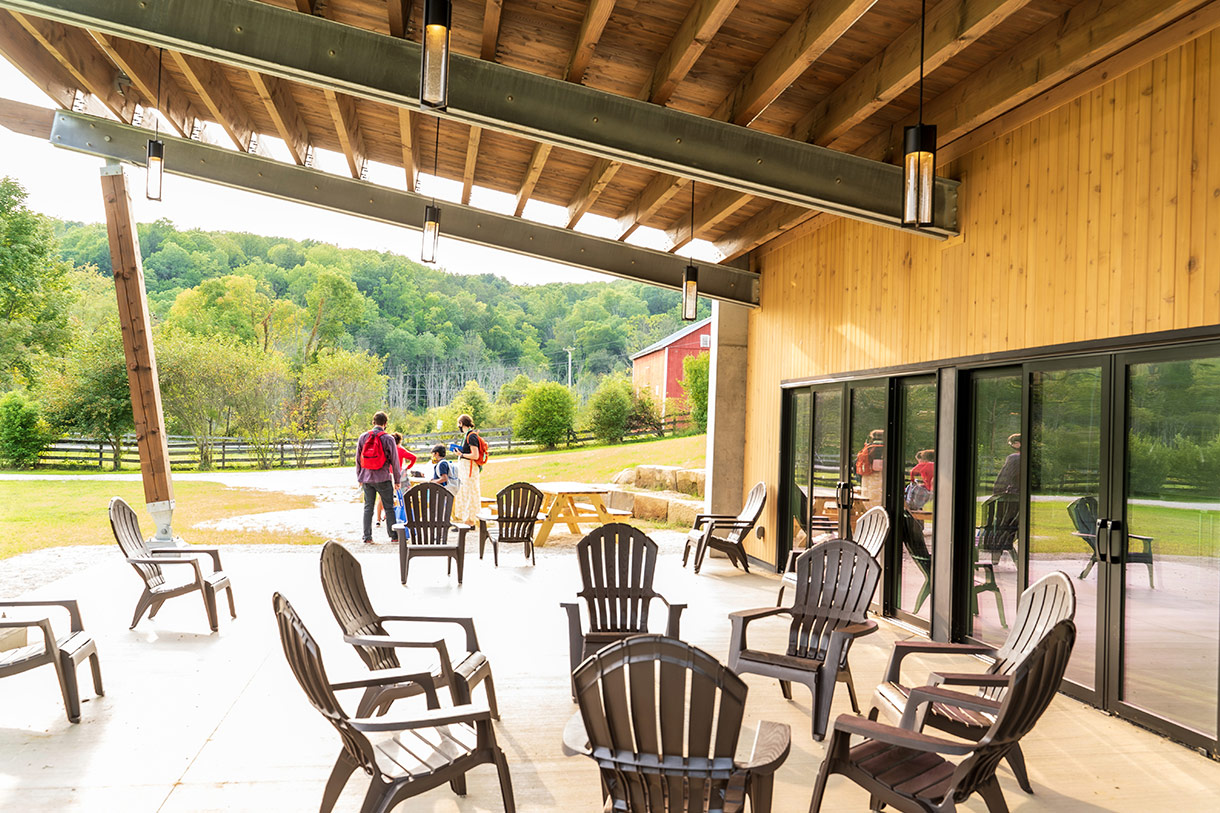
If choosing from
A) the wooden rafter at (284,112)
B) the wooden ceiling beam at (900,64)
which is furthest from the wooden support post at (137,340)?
the wooden ceiling beam at (900,64)

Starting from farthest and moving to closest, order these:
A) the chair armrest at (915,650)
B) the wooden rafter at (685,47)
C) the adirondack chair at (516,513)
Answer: the adirondack chair at (516,513)
the wooden rafter at (685,47)
the chair armrest at (915,650)

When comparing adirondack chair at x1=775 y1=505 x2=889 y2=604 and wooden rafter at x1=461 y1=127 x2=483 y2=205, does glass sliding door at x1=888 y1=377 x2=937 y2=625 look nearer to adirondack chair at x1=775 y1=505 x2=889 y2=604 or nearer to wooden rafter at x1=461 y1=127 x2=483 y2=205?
adirondack chair at x1=775 y1=505 x2=889 y2=604

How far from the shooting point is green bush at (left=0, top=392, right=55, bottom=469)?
65.1 feet

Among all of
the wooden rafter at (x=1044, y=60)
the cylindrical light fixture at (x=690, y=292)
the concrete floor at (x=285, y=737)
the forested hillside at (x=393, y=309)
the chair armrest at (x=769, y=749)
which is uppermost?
the forested hillside at (x=393, y=309)

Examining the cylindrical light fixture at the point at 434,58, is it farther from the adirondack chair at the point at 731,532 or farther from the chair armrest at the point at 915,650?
the adirondack chair at the point at 731,532

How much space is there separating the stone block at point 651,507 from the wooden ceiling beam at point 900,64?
8.41 m

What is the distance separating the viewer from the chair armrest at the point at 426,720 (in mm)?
2584

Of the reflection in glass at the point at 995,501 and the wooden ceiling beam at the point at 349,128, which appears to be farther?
the wooden ceiling beam at the point at 349,128

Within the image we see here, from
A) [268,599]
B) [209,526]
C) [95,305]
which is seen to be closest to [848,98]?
[268,599]

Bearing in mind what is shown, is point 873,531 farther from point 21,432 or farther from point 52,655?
point 21,432

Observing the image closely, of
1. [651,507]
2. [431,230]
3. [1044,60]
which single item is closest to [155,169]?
[431,230]

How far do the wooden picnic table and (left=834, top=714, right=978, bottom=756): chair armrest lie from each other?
7488 mm

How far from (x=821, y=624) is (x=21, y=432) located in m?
22.3

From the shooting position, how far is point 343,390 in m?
24.6
